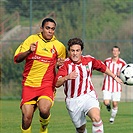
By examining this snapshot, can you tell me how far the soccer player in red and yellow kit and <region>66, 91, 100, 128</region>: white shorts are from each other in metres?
0.53

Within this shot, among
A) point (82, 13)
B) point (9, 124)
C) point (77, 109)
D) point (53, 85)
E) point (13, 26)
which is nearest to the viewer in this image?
point (77, 109)

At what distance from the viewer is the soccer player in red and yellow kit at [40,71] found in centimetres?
1019

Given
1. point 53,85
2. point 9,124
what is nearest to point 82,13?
point 9,124

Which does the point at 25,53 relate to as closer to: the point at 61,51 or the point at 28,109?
the point at 61,51

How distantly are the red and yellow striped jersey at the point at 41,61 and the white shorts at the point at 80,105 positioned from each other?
676 millimetres

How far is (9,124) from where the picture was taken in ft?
50.1

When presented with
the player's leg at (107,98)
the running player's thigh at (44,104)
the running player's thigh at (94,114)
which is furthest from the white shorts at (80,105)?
the player's leg at (107,98)

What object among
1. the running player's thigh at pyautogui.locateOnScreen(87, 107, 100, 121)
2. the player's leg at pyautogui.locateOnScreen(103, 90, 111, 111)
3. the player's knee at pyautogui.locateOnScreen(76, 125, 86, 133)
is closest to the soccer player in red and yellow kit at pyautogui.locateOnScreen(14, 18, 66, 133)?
the player's knee at pyautogui.locateOnScreen(76, 125, 86, 133)

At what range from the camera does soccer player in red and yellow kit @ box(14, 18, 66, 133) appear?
10188 mm

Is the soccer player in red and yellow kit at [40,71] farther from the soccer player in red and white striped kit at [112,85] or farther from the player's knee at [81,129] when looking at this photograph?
the soccer player in red and white striped kit at [112,85]

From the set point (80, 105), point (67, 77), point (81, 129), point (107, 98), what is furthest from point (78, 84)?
point (107, 98)

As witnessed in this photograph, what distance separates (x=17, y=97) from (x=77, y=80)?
20925mm

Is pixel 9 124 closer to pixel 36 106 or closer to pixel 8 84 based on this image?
pixel 36 106

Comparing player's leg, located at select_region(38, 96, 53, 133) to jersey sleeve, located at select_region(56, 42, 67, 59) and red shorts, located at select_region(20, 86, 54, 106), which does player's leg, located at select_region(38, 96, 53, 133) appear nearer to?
red shorts, located at select_region(20, 86, 54, 106)
